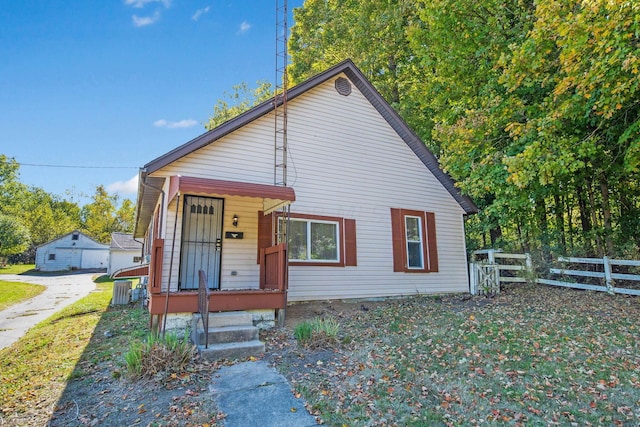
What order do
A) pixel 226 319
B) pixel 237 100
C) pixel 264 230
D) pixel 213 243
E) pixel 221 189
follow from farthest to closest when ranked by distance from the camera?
pixel 237 100 → pixel 264 230 → pixel 213 243 → pixel 221 189 → pixel 226 319

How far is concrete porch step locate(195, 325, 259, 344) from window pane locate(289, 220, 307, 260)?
2791 mm

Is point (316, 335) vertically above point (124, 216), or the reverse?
point (124, 216)

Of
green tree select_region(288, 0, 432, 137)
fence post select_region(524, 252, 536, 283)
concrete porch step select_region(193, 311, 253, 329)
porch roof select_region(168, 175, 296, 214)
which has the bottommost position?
concrete porch step select_region(193, 311, 253, 329)

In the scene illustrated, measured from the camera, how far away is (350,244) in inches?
348

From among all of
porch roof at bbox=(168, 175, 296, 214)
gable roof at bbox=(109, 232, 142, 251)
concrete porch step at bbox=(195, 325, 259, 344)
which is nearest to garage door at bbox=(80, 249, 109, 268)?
gable roof at bbox=(109, 232, 142, 251)

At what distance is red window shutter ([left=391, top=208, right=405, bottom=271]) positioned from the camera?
9.39 metres

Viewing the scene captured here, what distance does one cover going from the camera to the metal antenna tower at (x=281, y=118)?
8016mm

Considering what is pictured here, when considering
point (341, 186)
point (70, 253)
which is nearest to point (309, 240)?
point (341, 186)

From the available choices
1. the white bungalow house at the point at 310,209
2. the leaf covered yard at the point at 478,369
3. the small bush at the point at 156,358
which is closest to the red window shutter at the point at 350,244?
the white bungalow house at the point at 310,209

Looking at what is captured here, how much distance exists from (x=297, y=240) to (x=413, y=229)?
11.9 ft

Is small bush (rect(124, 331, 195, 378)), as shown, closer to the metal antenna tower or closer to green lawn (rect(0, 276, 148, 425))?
green lawn (rect(0, 276, 148, 425))

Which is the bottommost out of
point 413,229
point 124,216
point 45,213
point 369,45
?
point 413,229

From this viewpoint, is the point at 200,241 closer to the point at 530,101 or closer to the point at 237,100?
the point at 530,101

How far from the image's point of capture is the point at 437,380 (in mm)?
4281
